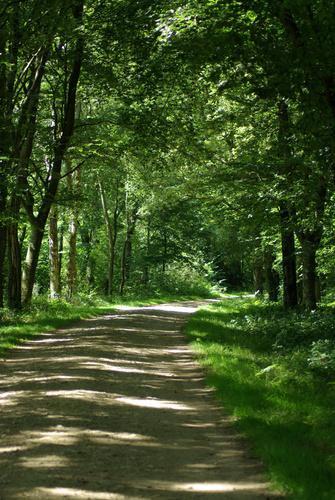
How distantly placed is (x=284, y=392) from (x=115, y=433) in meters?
2.95

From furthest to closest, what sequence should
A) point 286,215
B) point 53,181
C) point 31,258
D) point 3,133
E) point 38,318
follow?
point 31,258
point 53,181
point 286,215
point 38,318
point 3,133

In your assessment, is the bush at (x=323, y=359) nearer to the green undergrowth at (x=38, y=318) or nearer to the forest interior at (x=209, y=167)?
the forest interior at (x=209, y=167)

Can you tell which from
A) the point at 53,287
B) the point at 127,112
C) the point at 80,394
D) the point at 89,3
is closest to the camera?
the point at 80,394

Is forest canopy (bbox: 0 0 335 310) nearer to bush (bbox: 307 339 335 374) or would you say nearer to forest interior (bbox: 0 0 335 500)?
forest interior (bbox: 0 0 335 500)

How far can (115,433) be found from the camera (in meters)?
6.06

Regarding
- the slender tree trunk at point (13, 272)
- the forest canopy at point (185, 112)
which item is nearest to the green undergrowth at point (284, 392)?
the forest canopy at point (185, 112)

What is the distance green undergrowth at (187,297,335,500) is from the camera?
4906 mm

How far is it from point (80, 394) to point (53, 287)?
18.2m

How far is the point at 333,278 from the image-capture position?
31000 mm

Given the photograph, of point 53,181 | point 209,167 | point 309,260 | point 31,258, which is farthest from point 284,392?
point 209,167

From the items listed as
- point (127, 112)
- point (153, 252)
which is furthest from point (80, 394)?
point (153, 252)

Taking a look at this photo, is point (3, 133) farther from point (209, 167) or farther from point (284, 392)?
point (284, 392)

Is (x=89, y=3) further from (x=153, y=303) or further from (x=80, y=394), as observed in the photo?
(x=153, y=303)

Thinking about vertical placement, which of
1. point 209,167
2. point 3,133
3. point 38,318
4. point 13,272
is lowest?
point 38,318
